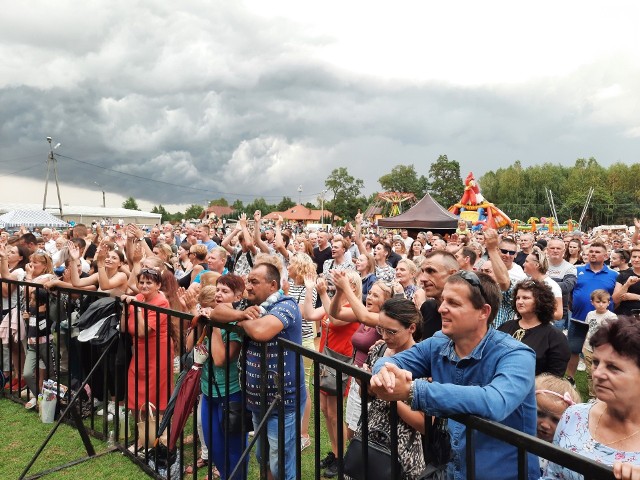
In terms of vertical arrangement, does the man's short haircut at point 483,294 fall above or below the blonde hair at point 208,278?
above

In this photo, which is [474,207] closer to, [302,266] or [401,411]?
[302,266]

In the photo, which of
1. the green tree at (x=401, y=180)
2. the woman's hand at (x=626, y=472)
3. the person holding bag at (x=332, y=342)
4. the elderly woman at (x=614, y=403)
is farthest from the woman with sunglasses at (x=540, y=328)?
the green tree at (x=401, y=180)

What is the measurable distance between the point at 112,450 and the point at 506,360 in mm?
3998

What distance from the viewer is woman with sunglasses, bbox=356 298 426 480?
239 cm

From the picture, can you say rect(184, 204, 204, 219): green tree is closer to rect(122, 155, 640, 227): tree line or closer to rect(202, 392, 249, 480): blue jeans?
rect(122, 155, 640, 227): tree line

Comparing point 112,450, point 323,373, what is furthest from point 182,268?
point 323,373

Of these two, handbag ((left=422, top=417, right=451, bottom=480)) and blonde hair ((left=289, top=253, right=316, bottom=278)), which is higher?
blonde hair ((left=289, top=253, right=316, bottom=278))

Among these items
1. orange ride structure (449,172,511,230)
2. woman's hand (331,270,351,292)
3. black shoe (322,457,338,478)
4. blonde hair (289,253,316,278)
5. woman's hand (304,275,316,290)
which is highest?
orange ride structure (449,172,511,230)

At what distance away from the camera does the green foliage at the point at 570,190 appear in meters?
76.9

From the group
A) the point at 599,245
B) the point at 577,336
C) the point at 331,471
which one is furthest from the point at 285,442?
the point at 599,245

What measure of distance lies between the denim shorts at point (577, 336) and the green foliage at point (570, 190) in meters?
77.3

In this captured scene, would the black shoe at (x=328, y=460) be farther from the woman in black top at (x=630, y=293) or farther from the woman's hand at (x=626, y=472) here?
the woman in black top at (x=630, y=293)

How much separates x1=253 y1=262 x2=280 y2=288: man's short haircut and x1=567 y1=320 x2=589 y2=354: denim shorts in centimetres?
447

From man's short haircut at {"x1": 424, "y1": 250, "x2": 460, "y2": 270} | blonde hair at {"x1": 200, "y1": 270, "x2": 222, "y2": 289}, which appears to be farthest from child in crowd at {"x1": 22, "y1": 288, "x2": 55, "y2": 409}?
man's short haircut at {"x1": 424, "y1": 250, "x2": 460, "y2": 270}
